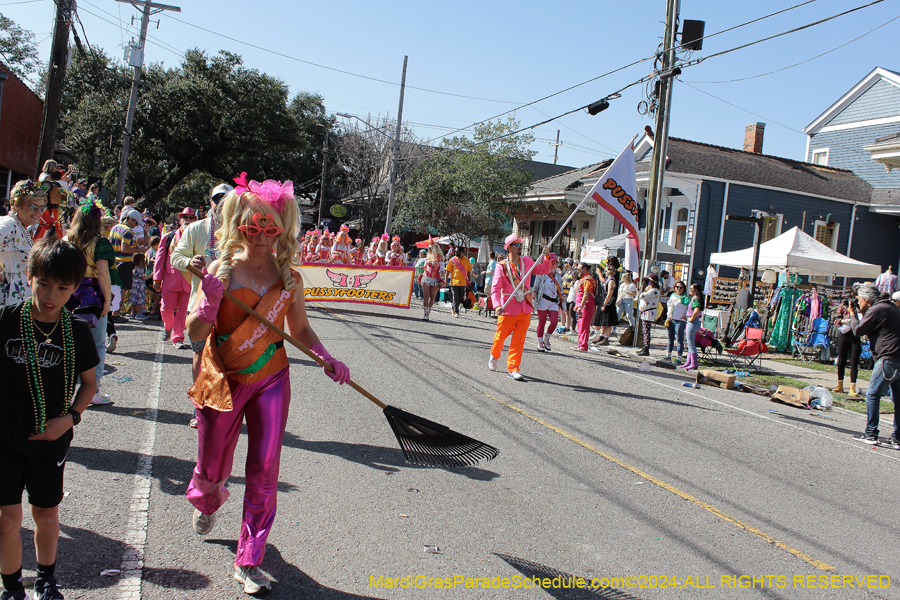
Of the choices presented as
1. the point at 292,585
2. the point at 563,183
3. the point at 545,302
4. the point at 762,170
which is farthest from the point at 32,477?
the point at 563,183

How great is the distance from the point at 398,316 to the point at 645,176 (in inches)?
509

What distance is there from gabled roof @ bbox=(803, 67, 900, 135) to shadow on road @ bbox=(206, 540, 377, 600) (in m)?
29.8

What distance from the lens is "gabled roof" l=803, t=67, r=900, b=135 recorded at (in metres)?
25.7

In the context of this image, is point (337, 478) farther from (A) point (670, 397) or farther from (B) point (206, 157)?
(B) point (206, 157)

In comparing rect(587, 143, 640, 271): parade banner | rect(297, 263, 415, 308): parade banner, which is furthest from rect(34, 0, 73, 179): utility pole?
rect(587, 143, 640, 271): parade banner

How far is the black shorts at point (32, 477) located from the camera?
2.58 meters

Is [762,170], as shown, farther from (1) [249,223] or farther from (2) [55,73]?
(1) [249,223]

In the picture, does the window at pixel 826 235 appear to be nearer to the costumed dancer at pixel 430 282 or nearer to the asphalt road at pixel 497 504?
the costumed dancer at pixel 430 282

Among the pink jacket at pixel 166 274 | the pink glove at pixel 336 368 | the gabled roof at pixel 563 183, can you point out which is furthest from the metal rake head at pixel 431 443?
the gabled roof at pixel 563 183

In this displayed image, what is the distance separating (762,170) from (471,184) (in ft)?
39.2

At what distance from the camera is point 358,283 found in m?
16.0

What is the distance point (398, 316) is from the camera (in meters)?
15.7

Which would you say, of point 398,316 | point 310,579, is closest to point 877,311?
point 310,579

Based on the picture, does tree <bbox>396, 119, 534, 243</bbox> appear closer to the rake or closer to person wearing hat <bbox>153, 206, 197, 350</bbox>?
person wearing hat <bbox>153, 206, 197, 350</bbox>
